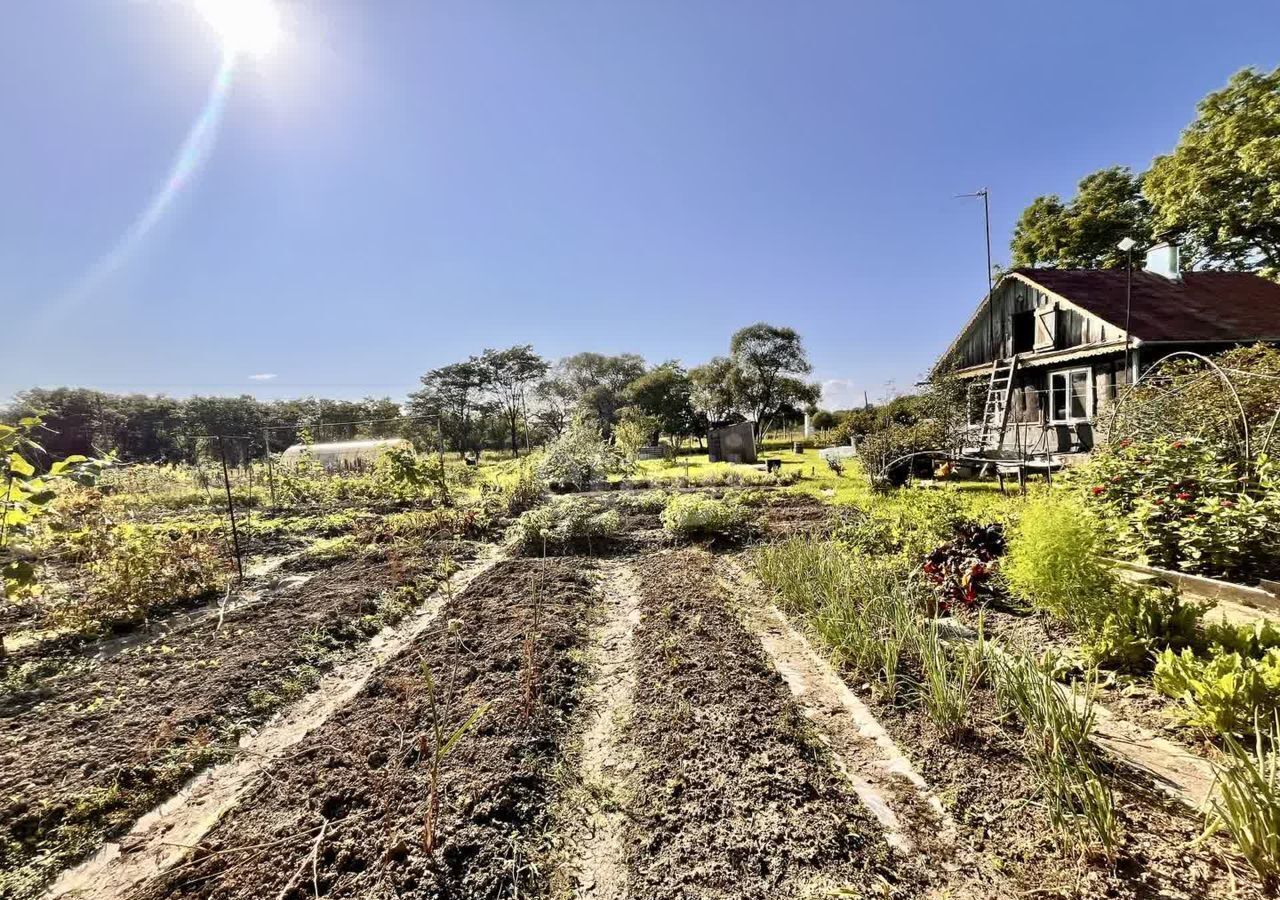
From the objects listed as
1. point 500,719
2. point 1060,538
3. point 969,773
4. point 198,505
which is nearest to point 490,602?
point 500,719

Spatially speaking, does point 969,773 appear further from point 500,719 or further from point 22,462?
point 22,462

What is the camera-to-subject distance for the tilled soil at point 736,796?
183cm

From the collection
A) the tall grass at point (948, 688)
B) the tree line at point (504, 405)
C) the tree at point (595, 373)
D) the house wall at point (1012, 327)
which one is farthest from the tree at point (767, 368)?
the tall grass at point (948, 688)

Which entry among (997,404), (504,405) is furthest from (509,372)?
(997,404)

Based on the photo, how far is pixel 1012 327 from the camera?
44.0 feet

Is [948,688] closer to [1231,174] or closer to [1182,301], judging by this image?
[1182,301]

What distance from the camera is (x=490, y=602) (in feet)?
16.5

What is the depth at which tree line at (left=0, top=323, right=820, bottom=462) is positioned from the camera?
3050 cm

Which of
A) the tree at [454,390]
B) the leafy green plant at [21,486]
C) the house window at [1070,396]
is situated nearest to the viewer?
the leafy green plant at [21,486]

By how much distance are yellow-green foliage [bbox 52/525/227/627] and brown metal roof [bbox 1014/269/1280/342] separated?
16446 mm

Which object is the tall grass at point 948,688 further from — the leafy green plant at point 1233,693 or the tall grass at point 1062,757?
the leafy green plant at point 1233,693

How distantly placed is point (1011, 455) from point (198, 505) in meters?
21.2

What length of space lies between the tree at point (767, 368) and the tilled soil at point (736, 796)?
95.3 feet

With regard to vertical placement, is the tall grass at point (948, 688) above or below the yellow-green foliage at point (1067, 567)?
below
